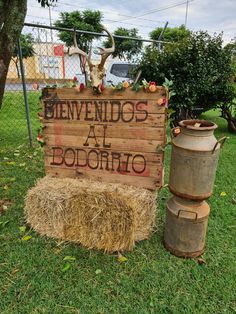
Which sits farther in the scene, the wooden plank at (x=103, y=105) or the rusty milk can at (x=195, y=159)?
the wooden plank at (x=103, y=105)

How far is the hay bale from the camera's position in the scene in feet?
7.18

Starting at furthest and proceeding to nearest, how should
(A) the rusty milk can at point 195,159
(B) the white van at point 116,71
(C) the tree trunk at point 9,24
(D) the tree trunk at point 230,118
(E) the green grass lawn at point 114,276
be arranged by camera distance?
(B) the white van at point 116,71
(D) the tree trunk at point 230,118
(C) the tree trunk at point 9,24
(A) the rusty milk can at point 195,159
(E) the green grass lawn at point 114,276

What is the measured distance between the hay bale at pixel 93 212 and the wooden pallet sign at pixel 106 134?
0.14 m

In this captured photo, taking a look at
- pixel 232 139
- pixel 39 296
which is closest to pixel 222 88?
pixel 232 139

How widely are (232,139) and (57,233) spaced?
15.5 feet

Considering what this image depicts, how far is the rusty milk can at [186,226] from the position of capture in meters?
2.14

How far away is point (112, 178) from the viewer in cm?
249

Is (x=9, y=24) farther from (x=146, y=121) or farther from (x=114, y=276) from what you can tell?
(x=114, y=276)

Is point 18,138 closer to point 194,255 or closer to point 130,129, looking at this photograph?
point 130,129

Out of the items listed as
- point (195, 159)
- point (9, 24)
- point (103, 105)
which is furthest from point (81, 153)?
point (9, 24)

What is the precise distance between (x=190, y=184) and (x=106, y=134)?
85cm

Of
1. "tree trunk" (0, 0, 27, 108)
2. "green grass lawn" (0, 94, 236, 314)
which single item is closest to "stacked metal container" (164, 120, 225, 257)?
"green grass lawn" (0, 94, 236, 314)

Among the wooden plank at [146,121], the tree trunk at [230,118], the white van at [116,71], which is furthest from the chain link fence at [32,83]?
the tree trunk at [230,118]

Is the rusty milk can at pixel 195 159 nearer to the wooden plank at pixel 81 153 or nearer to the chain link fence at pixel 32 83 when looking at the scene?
the wooden plank at pixel 81 153
